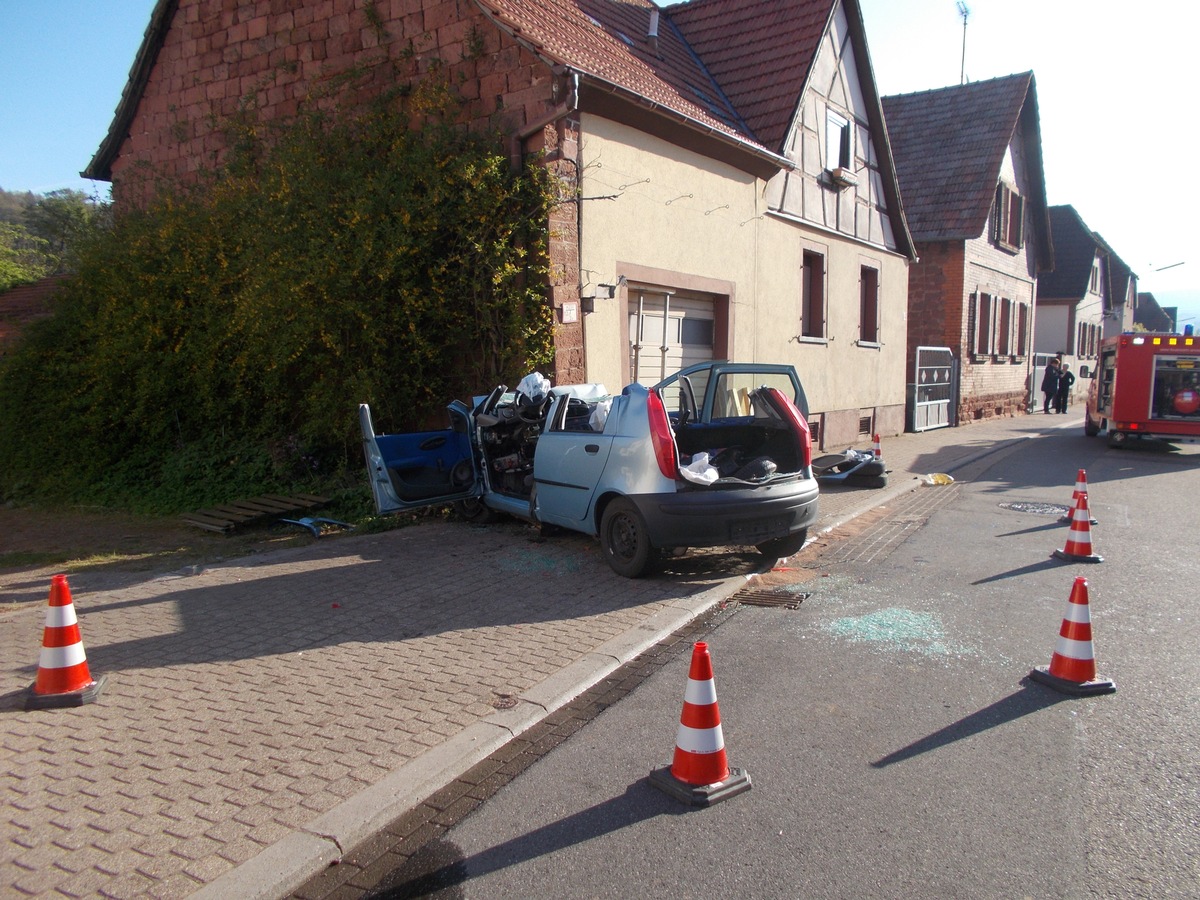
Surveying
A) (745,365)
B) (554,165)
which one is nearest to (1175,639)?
(745,365)

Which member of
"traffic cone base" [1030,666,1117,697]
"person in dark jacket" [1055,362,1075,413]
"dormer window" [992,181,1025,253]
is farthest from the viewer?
"person in dark jacket" [1055,362,1075,413]

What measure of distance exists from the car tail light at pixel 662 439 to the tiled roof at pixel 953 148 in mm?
19915

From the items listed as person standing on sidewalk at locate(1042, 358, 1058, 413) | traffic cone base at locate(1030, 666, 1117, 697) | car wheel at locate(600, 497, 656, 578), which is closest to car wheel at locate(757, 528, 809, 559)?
car wheel at locate(600, 497, 656, 578)

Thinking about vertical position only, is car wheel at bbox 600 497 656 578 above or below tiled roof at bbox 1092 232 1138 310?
below

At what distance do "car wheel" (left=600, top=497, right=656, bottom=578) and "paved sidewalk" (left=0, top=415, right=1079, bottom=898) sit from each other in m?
0.14

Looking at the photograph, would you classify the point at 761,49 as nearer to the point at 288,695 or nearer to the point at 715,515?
the point at 715,515

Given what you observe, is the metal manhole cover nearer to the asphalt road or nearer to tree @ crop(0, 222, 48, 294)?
the asphalt road

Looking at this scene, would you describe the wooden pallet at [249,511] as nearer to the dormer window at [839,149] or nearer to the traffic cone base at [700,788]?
the traffic cone base at [700,788]

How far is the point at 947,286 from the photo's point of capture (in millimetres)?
23391

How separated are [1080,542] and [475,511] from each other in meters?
5.61

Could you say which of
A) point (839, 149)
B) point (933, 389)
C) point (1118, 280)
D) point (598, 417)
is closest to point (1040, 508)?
point (598, 417)

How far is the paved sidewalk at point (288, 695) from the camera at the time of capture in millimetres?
2896

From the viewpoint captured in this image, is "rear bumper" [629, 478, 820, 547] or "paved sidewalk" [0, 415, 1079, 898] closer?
"paved sidewalk" [0, 415, 1079, 898]

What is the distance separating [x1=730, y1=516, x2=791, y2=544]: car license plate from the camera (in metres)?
6.21
